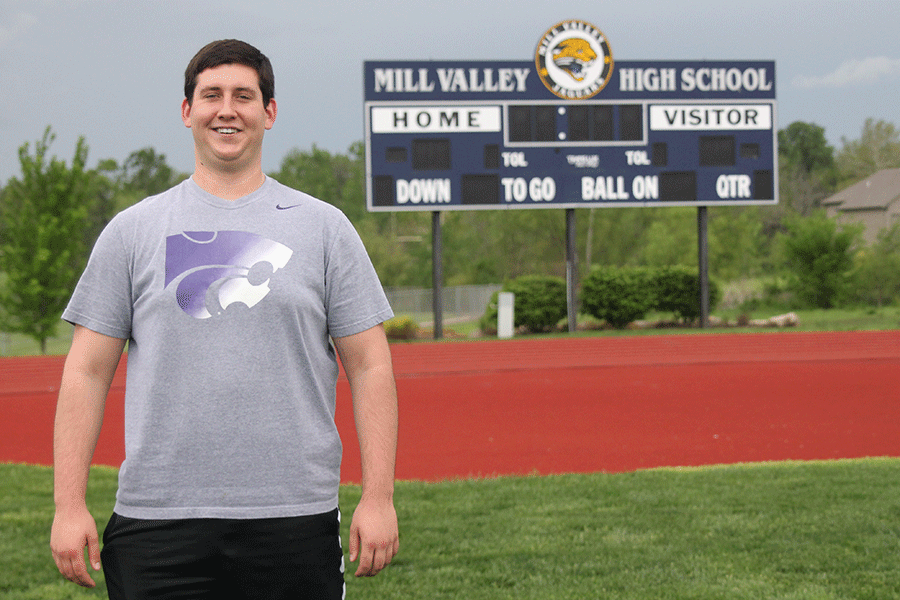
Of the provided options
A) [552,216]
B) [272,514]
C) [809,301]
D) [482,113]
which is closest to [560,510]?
[272,514]

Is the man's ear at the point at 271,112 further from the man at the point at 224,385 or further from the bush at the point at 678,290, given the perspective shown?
the bush at the point at 678,290

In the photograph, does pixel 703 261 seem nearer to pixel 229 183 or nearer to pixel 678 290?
pixel 678 290

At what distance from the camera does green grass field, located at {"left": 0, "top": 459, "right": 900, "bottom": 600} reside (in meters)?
4.47

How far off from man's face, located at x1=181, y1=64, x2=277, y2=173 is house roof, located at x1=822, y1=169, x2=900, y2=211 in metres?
62.7

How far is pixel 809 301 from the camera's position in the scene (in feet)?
93.5

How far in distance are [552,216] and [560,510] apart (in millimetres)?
33721

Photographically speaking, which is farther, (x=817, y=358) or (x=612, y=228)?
(x=612, y=228)

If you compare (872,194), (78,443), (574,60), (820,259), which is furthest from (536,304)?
(872,194)

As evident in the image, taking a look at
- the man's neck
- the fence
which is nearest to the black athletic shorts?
the man's neck

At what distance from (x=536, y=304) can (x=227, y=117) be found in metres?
21.4

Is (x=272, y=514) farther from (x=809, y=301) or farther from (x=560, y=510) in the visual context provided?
(x=809, y=301)

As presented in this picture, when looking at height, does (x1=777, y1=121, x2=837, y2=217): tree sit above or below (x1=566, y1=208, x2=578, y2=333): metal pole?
above

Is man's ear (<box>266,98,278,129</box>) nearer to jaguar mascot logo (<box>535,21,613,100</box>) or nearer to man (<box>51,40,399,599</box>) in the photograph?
man (<box>51,40,399,599</box>)

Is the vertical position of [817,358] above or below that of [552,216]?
below
